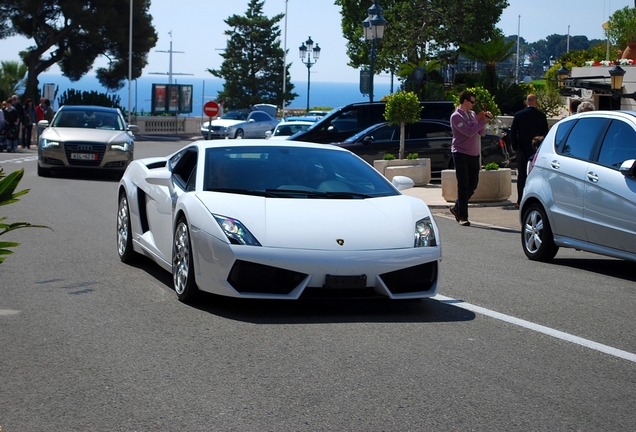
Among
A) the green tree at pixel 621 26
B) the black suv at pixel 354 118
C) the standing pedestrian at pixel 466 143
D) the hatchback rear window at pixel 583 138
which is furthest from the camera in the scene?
the green tree at pixel 621 26

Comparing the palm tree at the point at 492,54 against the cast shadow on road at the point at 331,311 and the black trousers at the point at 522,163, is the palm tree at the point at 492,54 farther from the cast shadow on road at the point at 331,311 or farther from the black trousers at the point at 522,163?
the cast shadow on road at the point at 331,311

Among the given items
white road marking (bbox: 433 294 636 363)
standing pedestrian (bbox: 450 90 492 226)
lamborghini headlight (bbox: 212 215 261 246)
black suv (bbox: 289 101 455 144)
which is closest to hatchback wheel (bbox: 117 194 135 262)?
lamborghini headlight (bbox: 212 215 261 246)

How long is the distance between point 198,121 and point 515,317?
196 feet

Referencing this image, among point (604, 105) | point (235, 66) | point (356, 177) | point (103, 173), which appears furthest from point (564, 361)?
point (235, 66)

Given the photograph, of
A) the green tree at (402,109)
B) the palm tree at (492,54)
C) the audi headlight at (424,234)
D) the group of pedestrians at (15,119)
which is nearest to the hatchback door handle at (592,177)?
the audi headlight at (424,234)

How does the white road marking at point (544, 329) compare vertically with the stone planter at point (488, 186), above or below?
below

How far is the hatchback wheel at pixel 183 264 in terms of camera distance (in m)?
7.59

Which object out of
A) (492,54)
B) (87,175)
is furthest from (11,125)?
(492,54)

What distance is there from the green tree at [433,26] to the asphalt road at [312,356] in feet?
166

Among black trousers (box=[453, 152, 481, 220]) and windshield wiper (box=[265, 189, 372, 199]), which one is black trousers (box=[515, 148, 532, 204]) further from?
windshield wiper (box=[265, 189, 372, 199])

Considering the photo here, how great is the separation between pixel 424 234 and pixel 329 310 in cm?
90

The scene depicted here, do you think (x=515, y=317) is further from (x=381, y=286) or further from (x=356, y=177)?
(x=356, y=177)

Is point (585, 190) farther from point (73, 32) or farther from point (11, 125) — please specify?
point (73, 32)

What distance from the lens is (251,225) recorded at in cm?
732
